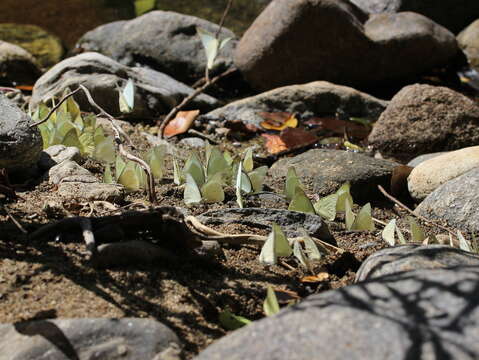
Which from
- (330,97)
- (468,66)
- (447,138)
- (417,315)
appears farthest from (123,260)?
(468,66)

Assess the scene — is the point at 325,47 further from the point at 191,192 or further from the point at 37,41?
the point at 191,192

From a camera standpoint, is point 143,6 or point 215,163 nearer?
point 215,163

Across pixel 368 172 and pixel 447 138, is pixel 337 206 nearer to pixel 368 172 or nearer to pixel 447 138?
pixel 368 172

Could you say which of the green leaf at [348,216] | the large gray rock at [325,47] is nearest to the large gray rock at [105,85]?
the large gray rock at [325,47]

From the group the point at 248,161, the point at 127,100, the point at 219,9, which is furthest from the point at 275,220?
the point at 219,9

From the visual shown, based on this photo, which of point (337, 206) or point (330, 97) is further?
point (330, 97)

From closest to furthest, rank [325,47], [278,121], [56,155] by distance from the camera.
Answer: [56,155] → [278,121] → [325,47]

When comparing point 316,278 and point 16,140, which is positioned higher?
point 16,140
